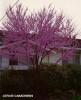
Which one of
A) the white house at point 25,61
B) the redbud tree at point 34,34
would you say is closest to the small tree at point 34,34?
the redbud tree at point 34,34

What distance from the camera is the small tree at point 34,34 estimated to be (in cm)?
1102

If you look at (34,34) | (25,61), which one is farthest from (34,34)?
(25,61)

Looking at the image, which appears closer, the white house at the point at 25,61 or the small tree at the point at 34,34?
the small tree at the point at 34,34

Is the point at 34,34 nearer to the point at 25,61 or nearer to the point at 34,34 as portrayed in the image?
the point at 34,34

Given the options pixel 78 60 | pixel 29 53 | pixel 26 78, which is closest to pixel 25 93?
pixel 26 78

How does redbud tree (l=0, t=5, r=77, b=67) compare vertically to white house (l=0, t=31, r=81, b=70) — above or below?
above

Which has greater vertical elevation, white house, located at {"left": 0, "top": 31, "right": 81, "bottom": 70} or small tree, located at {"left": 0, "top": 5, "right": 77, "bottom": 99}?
small tree, located at {"left": 0, "top": 5, "right": 77, "bottom": 99}

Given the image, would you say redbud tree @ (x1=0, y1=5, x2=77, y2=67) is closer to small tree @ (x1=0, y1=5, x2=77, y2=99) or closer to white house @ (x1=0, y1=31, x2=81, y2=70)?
small tree @ (x1=0, y1=5, x2=77, y2=99)

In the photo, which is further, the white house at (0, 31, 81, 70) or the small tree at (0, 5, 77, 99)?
the white house at (0, 31, 81, 70)

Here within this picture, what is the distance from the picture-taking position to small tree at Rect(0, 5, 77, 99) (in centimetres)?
1102

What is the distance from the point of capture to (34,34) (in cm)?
1119

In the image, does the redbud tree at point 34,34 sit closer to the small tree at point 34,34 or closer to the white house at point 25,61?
the small tree at point 34,34

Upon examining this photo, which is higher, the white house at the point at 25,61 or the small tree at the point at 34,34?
the small tree at the point at 34,34

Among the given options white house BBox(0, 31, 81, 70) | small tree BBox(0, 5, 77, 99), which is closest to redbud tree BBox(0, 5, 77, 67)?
small tree BBox(0, 5, 77, 99)
